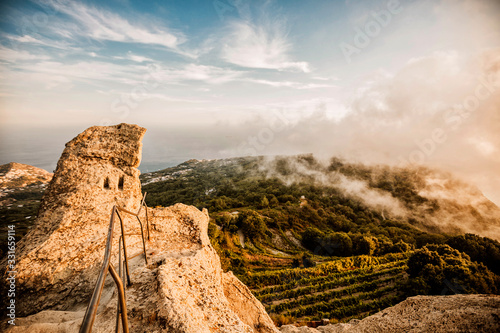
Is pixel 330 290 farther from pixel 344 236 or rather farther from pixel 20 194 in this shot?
pixel 20 194

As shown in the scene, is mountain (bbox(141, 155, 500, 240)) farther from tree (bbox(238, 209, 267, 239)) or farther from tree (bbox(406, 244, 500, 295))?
tree (bbox(406, 244, 500, 295))

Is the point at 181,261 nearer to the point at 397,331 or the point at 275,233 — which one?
the point at 397,331

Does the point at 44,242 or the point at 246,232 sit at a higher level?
the point at 44,242

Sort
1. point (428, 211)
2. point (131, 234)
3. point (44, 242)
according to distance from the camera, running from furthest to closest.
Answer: point (428, 211) < point (131, 234) < point (44, 242)

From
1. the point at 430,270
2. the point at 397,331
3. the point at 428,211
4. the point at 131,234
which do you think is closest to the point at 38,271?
the point at 131,234

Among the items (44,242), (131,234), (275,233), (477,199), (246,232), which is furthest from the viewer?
(477,199)

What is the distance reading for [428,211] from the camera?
368ft

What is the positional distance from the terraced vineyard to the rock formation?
16.6 metres

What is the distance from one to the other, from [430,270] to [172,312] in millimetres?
33279

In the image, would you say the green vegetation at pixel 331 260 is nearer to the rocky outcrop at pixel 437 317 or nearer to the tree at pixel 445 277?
the tree at pixel 445 277

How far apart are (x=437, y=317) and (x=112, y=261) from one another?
51.7ft

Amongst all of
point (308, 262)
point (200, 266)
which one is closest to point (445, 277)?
point (308, 262)

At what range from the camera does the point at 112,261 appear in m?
8.20

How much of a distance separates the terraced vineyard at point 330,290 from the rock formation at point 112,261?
1663cm
